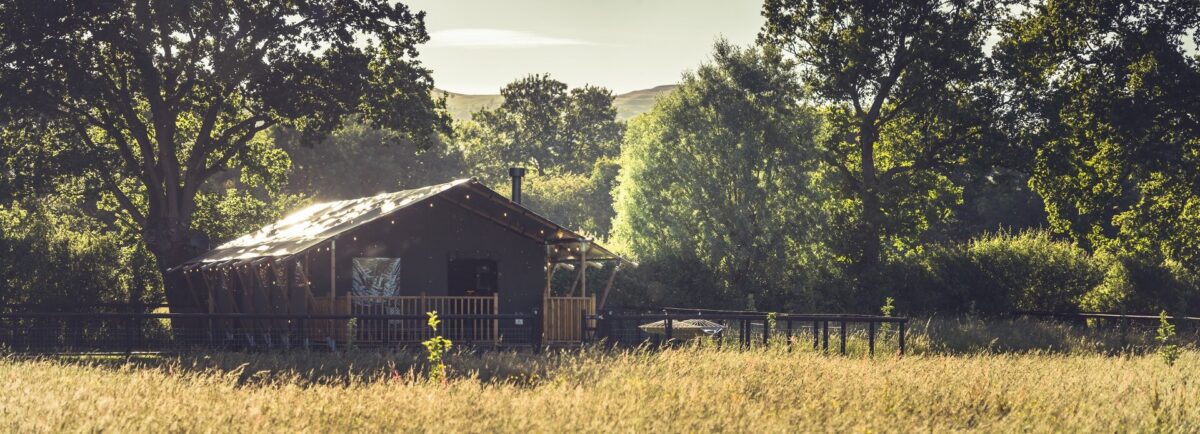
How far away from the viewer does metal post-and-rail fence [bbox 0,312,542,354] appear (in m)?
24.0

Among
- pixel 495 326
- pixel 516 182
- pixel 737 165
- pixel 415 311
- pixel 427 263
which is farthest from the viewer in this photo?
pixel 737 165

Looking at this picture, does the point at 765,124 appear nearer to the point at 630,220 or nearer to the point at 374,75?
the point at 630,220

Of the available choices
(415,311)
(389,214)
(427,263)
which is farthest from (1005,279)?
(389,214)

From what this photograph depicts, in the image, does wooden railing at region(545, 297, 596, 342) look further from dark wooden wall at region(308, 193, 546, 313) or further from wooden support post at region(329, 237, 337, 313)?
wooden support post at region(329, 237, 337, 313)

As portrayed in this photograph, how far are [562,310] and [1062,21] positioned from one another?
21034mm

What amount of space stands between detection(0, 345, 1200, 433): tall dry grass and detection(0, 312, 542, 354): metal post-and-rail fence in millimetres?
4233

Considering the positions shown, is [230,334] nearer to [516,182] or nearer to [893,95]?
[516,182]

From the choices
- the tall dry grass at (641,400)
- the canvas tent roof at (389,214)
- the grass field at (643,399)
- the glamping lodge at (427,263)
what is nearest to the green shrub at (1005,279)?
the canvas tent roof at (389,214)

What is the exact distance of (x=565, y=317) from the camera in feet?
102

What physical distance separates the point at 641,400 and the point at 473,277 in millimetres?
19644

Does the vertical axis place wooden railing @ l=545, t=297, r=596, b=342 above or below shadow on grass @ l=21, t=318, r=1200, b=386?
above

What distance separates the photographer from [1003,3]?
148ft

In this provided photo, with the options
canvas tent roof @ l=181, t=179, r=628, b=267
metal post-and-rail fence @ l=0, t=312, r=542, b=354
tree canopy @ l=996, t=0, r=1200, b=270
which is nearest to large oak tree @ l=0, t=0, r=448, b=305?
canvas tent roof @ l=181, t=179, r=628, b=267

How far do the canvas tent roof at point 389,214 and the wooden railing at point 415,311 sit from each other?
193 cm
